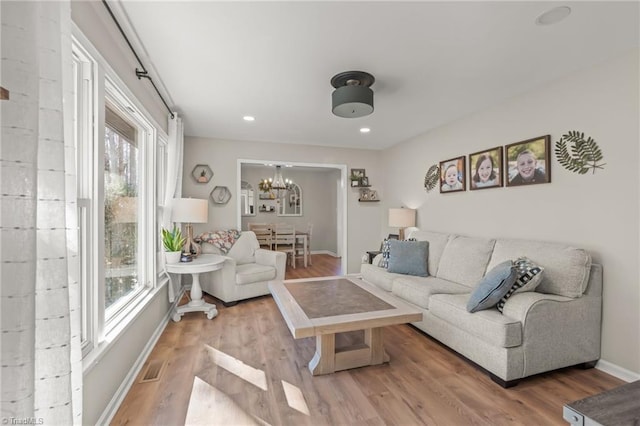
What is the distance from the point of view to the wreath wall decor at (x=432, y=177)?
402cm

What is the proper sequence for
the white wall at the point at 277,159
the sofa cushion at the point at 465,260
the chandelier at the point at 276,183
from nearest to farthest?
the sofa cushion at the point at 465,260 → the white wall at the point at 277,159 → the chandelier at the point at 276,183

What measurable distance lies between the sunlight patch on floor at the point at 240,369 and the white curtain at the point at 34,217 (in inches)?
51.6

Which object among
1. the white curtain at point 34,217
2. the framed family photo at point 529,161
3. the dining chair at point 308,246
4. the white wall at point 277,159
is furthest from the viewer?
the dining chair at point 308,246

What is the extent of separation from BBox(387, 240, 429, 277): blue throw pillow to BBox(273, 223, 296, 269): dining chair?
3.04 metres

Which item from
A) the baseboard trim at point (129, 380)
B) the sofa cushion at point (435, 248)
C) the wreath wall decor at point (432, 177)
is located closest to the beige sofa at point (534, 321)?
the sofa cushion at point (435, 248)

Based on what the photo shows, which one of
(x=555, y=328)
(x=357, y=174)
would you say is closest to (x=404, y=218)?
(x=357, y=174)

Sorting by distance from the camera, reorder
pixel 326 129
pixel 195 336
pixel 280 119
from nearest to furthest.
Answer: pixel 195 336
pixel 280 119
pixel 326 129

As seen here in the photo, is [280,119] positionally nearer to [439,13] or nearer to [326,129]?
[326,129]

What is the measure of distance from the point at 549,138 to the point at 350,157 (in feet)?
10.2

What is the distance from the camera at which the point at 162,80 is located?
8.49 feet

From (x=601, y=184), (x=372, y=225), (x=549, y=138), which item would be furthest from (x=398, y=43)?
(x=372, y=225)

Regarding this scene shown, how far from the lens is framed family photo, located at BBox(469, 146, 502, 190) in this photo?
3.10 meters

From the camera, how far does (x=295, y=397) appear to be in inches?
73.7

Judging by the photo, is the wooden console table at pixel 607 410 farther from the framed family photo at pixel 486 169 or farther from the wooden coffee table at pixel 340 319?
the framed family photo at pixel 486 169
